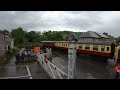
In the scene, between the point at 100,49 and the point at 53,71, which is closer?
the point at 53,71

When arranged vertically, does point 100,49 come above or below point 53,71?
above

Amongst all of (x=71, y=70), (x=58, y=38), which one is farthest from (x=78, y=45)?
(x=58, y=38)

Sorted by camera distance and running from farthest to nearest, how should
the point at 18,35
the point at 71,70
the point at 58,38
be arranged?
the point at 58,38, the point at 18,35, the point at 71,70

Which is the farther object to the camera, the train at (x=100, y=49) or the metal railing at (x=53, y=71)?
the train at (x=100, y=49)

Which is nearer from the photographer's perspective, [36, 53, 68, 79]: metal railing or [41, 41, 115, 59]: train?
[36, 53, 68, 79]: metal railing
